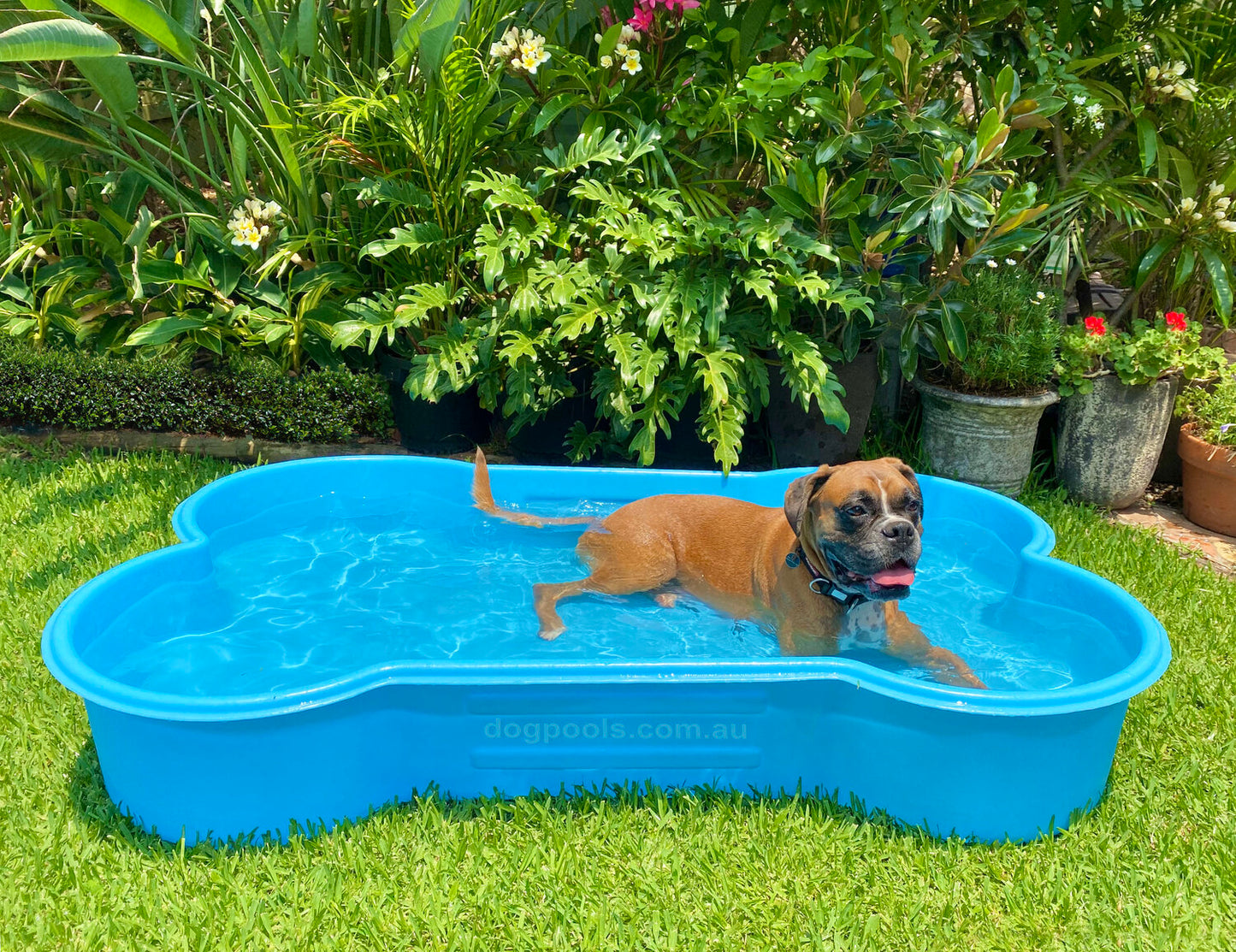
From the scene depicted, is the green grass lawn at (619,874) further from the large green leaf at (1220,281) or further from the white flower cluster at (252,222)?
the white flower cluster at (252,222)

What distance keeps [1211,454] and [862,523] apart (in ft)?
11.5

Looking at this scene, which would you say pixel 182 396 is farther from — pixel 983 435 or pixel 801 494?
pixel 983 435

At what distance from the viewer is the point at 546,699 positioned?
3.37 meters

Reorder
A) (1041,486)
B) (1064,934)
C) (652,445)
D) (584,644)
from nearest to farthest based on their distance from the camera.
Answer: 1. (1064,934)
2. (584,644)
3. (652,445)
4. (1041,486)

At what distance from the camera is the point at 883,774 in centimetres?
342

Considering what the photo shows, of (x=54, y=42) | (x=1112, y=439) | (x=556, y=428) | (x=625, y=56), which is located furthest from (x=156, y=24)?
(x=1112, y=439)

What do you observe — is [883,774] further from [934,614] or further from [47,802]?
[47,802]

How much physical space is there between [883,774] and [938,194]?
3.11m

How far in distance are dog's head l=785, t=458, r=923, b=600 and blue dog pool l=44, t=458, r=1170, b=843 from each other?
1.04 ft

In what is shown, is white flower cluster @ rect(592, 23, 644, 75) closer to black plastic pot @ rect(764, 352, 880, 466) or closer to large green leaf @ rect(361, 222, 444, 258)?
large green leaf @ rect(361, 222, 444, 258)

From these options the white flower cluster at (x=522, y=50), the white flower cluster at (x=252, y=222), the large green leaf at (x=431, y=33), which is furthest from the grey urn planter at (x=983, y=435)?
the white flower cluster at (x=252, y=222)

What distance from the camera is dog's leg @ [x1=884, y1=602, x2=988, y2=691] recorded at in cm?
397

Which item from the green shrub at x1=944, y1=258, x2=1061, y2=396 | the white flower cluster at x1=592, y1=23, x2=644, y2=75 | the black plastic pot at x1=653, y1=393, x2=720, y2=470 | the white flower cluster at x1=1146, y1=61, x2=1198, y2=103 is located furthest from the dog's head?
the white flower cluster at x1=1146, y1=61, x2=1198, y2=103

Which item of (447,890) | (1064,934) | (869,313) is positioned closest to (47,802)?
(447,890)
